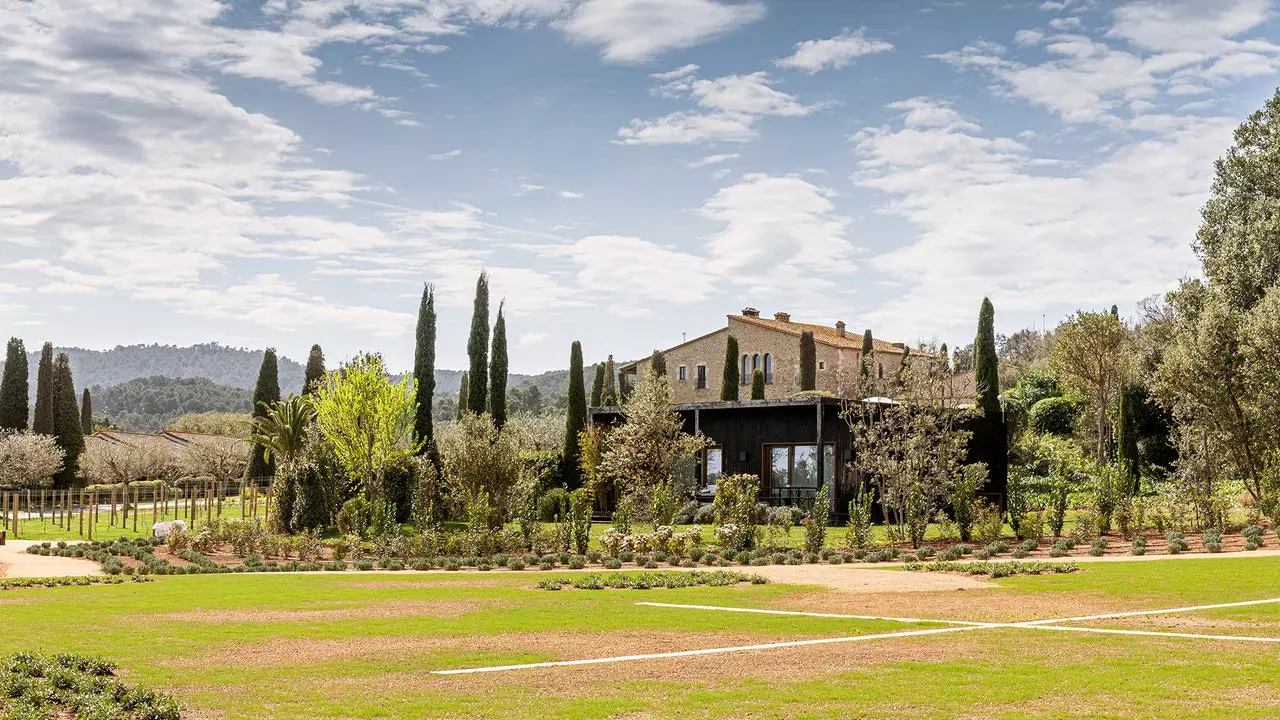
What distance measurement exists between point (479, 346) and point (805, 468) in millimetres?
17076

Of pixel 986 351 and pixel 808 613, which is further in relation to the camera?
pixel 986 351

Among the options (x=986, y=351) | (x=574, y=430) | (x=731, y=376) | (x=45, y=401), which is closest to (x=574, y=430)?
(x=574, y=430)

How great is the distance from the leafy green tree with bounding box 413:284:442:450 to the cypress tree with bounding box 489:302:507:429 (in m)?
4.35

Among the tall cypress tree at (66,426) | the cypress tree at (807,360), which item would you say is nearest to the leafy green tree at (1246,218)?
the cypress tree at (807,360)

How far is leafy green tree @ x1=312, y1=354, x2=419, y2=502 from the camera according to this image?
31156mm

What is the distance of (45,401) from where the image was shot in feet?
159

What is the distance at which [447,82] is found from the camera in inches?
923

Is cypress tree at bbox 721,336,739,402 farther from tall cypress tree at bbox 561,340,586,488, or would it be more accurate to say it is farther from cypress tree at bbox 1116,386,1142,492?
cypress tree at bbox 1116,386,1142,492

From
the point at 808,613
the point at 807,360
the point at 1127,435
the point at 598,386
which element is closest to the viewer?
the point at 808,613

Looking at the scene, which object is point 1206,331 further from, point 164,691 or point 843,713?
point 164,691

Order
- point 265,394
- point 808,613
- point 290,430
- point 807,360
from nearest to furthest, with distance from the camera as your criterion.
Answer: point 808,613 → point 290,430 → point 265,394 → point 807,360

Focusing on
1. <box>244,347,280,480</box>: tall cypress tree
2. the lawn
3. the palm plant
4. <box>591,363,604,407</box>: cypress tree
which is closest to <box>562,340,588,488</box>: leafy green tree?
the palm plant

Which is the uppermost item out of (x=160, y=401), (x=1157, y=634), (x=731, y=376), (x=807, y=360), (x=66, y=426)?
(x=160, y=401)

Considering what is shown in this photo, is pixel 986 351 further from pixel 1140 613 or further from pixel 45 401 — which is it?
pixel 45 401
